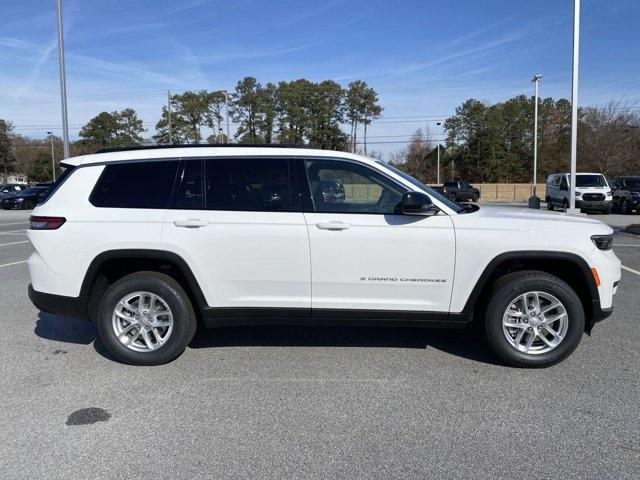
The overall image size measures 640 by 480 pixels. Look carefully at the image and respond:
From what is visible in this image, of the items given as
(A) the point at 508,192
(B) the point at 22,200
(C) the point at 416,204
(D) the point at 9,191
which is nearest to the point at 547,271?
(C) the point at 416,204

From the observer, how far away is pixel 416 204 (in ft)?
13.8

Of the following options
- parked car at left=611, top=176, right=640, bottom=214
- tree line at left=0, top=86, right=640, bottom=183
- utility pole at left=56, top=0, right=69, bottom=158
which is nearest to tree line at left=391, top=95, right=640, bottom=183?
tree line at left=0, top=86, right=640, bottom=183

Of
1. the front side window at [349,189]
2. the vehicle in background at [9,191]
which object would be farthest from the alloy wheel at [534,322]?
the vehicle in background at [9,191]

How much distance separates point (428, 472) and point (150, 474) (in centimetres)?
158

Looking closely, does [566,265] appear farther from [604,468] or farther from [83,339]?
[83,339]

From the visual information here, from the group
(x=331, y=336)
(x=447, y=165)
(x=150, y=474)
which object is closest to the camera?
(x=150, y=474)

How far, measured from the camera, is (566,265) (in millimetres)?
4473

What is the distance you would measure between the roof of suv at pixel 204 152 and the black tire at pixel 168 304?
1070 millimetres

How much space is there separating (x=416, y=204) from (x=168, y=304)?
2292mm

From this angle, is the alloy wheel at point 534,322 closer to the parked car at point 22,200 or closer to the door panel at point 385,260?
the door panel at point 385,260

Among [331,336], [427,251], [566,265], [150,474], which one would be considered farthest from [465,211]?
[150,474]

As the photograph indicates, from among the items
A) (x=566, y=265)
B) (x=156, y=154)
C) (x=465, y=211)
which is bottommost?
(x=566, y=265)

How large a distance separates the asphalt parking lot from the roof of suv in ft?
6.02

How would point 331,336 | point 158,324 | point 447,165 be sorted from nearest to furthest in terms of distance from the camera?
point 158,324 < point 331,336 < point 447,165
